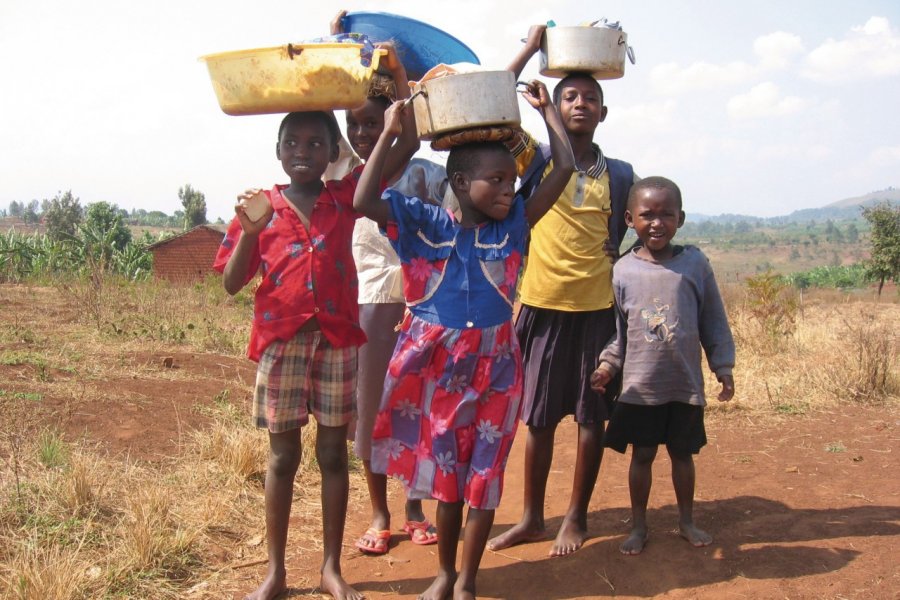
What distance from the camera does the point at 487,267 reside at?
2.71m

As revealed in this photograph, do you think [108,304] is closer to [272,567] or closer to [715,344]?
[272,567]

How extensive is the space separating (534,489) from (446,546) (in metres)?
0.69

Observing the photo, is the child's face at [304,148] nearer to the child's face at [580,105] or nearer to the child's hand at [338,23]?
the child's hand at [338,23]

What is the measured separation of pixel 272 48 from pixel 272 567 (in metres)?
1.86

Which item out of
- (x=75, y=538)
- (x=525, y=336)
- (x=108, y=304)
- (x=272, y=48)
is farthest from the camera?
→ (x=108, y=304)

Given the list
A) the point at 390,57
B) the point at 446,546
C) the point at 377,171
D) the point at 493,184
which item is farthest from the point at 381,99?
the point at 446,546

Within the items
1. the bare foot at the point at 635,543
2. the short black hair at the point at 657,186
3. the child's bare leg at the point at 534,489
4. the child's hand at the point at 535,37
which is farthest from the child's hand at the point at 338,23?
the bare foot at the point at 635,543

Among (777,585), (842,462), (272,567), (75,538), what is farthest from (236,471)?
(842,462)

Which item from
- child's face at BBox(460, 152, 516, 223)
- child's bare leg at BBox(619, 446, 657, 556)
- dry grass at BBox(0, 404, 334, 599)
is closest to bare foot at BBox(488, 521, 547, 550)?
child's bare leg at BBox(619, 446, 657, 556)

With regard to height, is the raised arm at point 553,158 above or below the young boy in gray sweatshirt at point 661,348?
above

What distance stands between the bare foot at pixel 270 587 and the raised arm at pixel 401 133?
60.3 inches

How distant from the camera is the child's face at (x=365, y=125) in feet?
10.2

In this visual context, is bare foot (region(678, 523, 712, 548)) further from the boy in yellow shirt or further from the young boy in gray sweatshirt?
the boy in yellow shirt

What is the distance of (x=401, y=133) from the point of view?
2734mm
